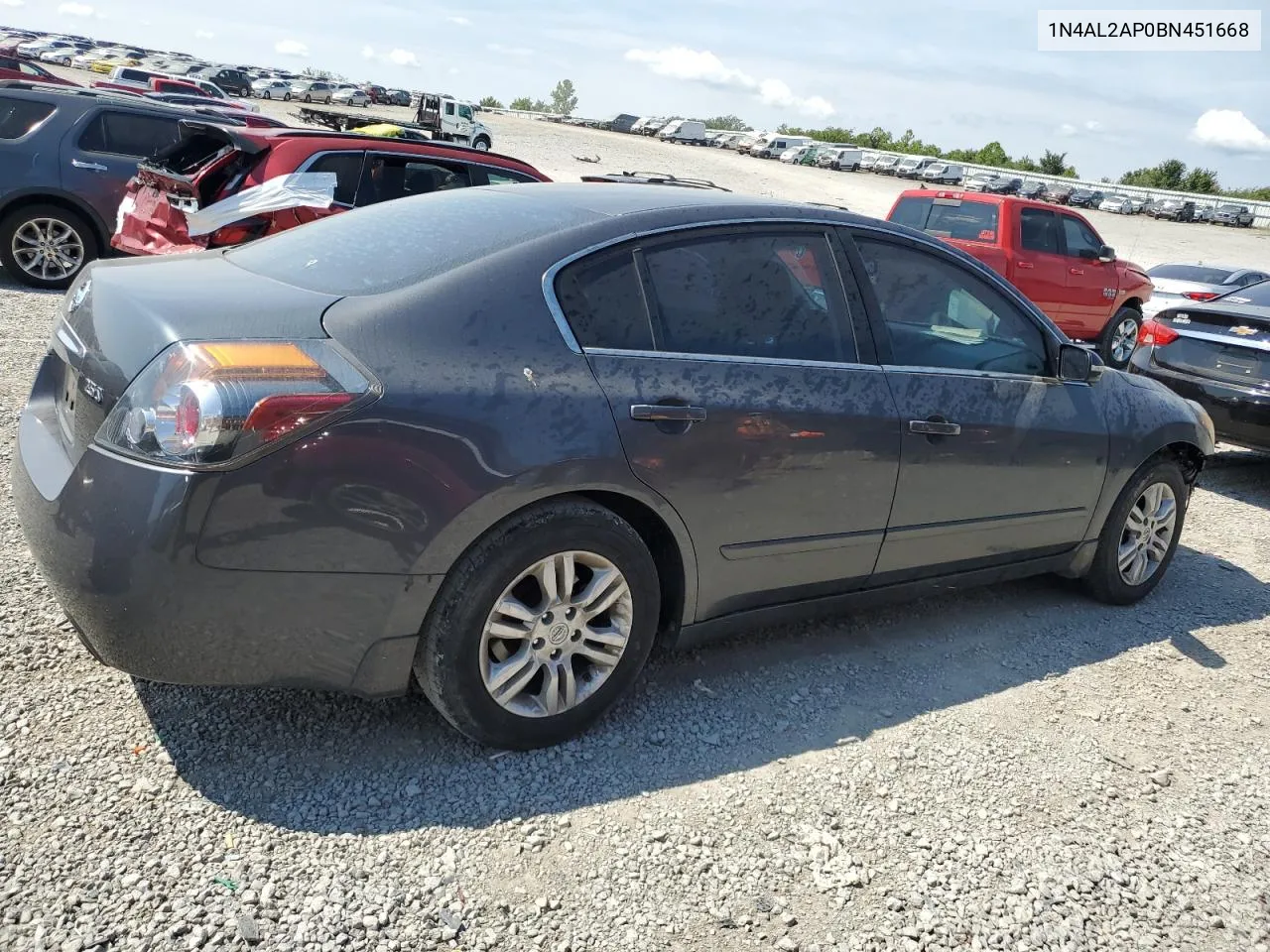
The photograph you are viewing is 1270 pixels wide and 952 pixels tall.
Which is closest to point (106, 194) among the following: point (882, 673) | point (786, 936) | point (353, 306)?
point (353, 306)

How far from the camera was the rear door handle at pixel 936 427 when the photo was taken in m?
3.72

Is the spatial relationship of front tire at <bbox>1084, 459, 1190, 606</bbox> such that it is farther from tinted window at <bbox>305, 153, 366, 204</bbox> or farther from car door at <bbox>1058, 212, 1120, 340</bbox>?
car door at <bbox>1058, 212, 1120, 340</bbox>

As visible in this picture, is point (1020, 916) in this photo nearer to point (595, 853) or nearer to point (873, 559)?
point (595, 853)

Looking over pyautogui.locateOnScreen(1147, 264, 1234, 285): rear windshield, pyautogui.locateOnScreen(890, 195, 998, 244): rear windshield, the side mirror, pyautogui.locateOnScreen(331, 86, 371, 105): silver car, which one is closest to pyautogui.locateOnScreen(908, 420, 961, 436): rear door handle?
the side mirror

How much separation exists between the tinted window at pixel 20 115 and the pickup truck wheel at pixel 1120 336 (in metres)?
11.6

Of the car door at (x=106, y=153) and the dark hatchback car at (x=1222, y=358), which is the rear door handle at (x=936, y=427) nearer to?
the dark hatchback car at (x=1222, y=358)

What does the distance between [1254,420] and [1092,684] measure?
3874 millimetres

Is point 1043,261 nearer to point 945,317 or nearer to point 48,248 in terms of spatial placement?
point 945,317

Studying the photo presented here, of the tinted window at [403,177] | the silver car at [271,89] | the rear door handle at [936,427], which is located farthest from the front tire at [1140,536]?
the silver car at [271,89]

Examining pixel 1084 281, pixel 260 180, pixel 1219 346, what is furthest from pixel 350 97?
pixel 1219 346

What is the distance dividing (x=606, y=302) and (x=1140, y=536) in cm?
310

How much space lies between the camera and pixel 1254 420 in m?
6.91

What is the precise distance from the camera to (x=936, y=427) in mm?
3785

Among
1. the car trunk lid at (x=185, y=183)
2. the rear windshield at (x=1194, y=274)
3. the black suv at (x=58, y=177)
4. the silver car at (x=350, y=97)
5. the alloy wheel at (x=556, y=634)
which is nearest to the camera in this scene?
the alloy wheel at (x=556, y=634)
